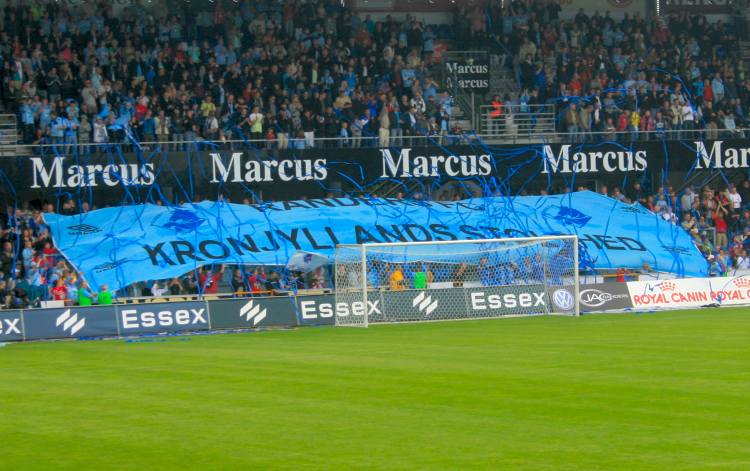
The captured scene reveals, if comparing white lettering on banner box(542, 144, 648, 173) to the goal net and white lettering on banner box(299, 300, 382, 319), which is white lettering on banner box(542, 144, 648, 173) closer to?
the goal net

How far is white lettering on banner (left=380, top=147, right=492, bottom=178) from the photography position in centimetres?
3719

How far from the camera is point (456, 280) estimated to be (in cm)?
3241

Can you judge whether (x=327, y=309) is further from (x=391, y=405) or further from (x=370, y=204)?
(x=391, y=405)

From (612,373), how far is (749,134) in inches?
1058

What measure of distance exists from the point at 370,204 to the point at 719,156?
475 inches

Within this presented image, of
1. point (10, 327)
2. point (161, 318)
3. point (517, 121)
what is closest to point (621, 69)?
point (517, 121)

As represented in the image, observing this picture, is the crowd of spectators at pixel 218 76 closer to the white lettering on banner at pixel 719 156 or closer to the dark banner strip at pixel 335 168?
the dark banner strip at pixel 335 168

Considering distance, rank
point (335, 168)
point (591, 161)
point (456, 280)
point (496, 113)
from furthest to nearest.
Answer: point (496, 113) < point (591, 161) < point (335, 168) < point (456, 280)

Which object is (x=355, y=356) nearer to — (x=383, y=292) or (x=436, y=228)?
(x=383, y=292)

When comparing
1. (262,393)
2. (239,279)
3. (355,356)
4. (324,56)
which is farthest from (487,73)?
(262,393)

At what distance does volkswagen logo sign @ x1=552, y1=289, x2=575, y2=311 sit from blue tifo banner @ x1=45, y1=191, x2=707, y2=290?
9.84ft

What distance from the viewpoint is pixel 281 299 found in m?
29.4

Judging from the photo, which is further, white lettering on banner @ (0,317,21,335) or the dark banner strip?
the dark banner strip

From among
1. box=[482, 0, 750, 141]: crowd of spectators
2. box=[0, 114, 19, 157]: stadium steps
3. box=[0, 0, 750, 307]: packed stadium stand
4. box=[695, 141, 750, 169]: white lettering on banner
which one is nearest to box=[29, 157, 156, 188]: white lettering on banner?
box=[0, 0, 750, 307]: packed stadium stand
